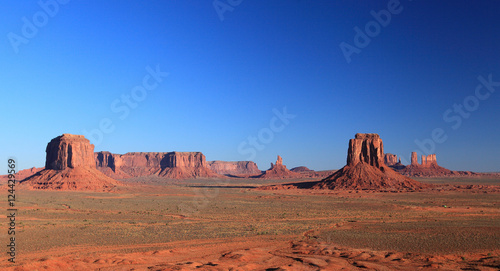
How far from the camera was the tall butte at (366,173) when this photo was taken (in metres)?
79.7

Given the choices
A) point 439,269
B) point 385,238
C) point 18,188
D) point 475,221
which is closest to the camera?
point 439,269

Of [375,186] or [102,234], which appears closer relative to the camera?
[102,234]

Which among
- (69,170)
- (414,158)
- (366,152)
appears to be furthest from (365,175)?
(414,158)

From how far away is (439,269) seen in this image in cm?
1528

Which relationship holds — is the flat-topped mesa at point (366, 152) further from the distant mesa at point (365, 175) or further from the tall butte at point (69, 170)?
the tall butte at point (69, 170)

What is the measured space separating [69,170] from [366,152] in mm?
76372

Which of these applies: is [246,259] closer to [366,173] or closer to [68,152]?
[366,173]

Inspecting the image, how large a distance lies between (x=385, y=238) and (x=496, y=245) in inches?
238

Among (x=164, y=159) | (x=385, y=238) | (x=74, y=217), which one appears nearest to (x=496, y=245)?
(x=385, y=238)

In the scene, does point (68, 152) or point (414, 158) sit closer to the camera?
point (68, 152)

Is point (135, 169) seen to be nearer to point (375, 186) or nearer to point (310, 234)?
point (375, 186)

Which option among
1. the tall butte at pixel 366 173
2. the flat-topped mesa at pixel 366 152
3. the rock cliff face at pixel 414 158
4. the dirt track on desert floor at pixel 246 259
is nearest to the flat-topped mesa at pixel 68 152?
the tall butte at pixel 366 173

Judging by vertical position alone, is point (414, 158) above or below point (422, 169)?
above

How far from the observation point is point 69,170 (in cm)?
9006
